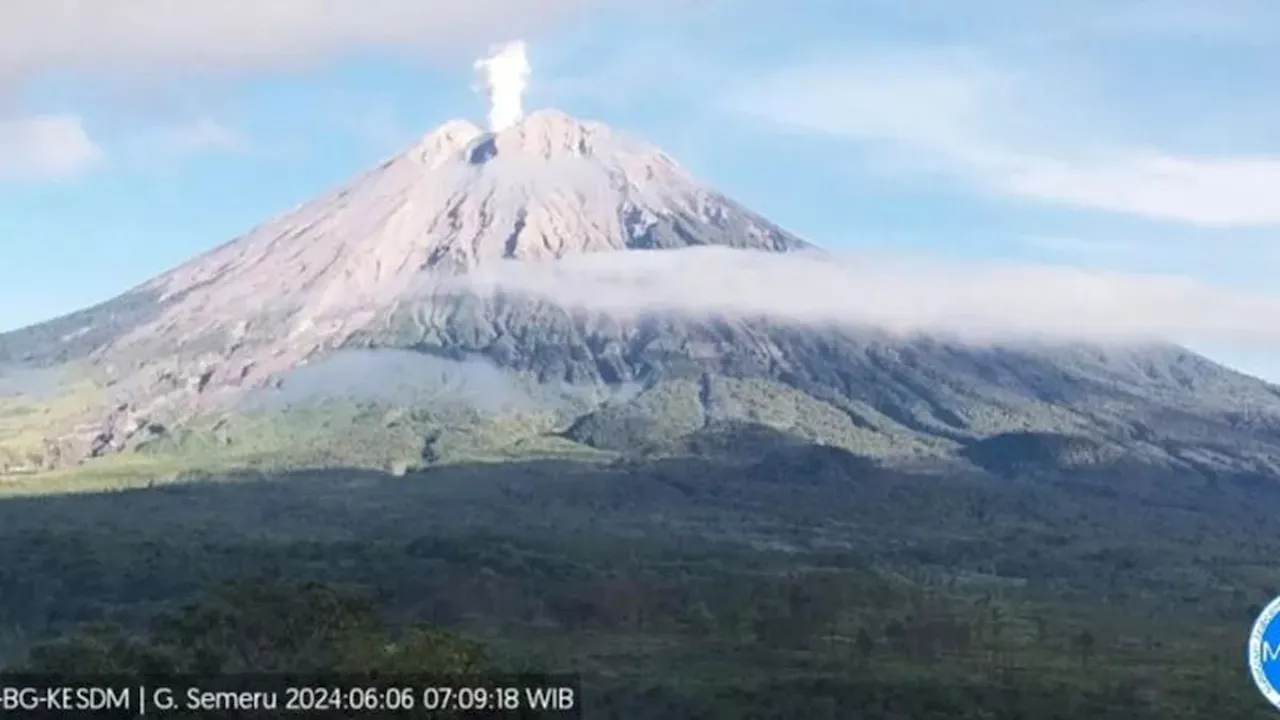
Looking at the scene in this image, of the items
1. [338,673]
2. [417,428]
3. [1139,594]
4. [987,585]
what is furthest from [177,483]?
[338,673]

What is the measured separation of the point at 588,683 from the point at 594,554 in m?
43.6

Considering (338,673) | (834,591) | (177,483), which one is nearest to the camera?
(338,673)

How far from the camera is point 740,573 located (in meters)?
101

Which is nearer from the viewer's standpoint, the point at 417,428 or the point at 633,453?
the point at 633,453

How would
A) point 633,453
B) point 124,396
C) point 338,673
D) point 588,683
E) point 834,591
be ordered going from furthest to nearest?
point 124,396 < point 633,453 < point 834,591 < point 588,683 < point 338,673

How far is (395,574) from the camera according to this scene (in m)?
93.2

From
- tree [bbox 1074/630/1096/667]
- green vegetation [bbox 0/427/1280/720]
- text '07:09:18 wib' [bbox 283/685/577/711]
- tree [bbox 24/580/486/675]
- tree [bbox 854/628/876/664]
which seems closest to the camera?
text '07:09:18 wib' [bbox 283/685/577/711]

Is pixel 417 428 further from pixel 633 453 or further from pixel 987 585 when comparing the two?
pixel 987 585

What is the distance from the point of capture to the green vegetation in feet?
220
